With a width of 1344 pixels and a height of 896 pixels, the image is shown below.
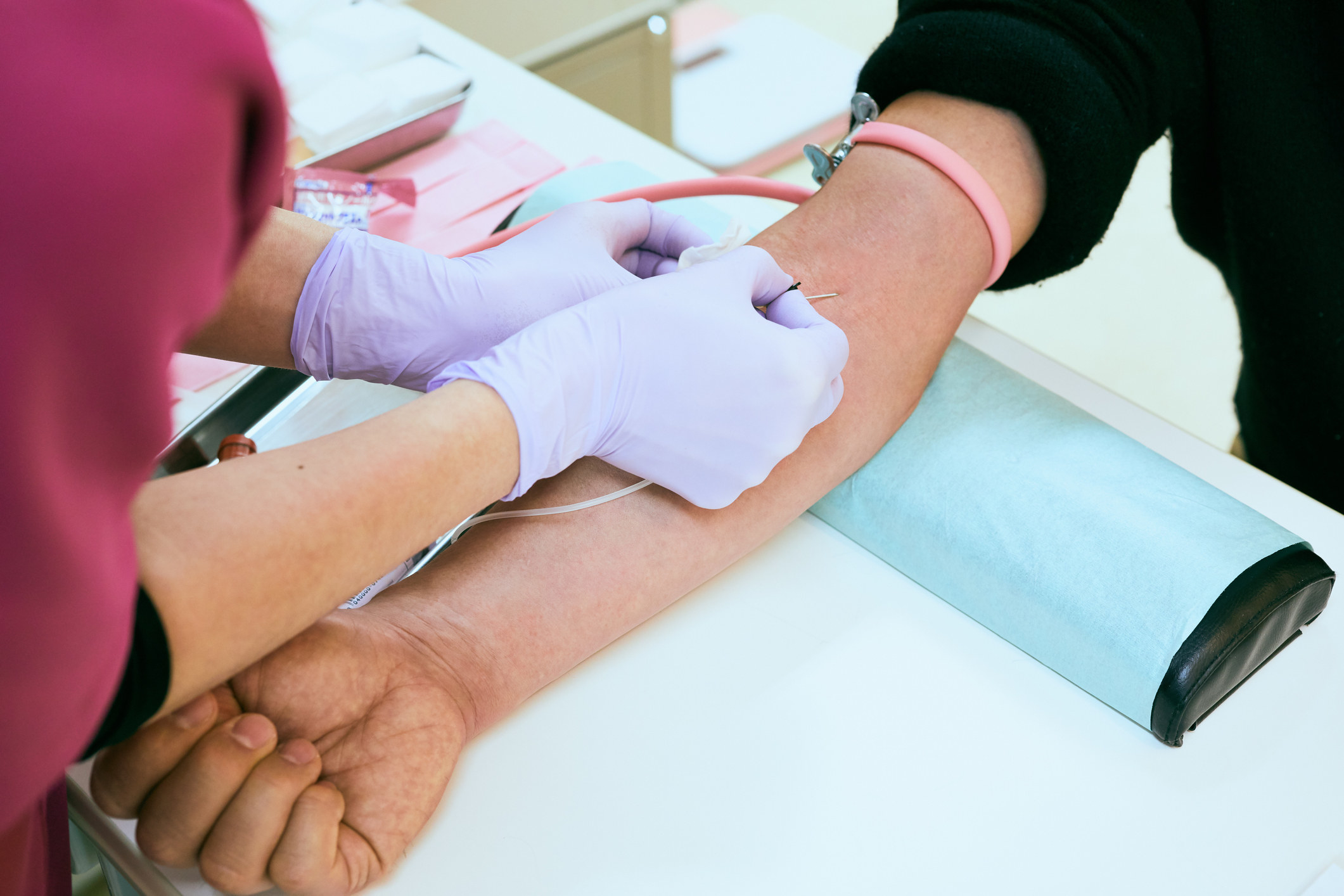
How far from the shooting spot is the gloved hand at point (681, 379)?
0.73 m

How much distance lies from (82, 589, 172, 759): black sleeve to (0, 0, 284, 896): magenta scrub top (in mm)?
63

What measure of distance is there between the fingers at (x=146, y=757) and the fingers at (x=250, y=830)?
4 centimetres

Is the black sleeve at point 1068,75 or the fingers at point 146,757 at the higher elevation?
the black sleeve at point 1068,75

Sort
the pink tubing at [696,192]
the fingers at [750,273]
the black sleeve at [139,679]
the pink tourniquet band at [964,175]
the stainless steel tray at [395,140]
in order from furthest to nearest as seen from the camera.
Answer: the stainless steel tray at [395,140]
the pink tubing at [696,192]
the pink tourniquet band at [964,175]
the fingers at [750,273]
the black sleeve at [139,679]

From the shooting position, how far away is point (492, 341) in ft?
2.82

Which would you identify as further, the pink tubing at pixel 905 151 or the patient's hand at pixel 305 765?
the pink tubing at pixel 905 151

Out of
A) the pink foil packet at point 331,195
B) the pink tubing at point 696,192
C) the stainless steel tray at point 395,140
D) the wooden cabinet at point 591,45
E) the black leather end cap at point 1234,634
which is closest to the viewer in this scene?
the black leather end cap at point 1234,634

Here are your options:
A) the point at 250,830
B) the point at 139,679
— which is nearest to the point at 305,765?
the point at 250,830

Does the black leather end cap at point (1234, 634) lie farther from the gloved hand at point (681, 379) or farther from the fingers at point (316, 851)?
the fingers at point (316, 851)

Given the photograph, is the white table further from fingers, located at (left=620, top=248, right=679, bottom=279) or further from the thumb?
fingers, located at (left=620, top=248, right=679, bottom=279)

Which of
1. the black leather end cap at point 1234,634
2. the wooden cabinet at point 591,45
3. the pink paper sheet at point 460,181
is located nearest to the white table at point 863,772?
the black leather end cap at point 1234,634

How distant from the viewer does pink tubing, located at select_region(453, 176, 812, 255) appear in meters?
1.03

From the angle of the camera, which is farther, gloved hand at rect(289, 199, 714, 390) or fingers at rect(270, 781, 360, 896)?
gloved hand at rect(289, 199, 714, 390)

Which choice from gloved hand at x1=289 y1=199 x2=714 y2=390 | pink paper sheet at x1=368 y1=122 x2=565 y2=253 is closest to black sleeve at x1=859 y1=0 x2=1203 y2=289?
Result: gloved hand at x1=289 y1=199 x2=714 y2=390
